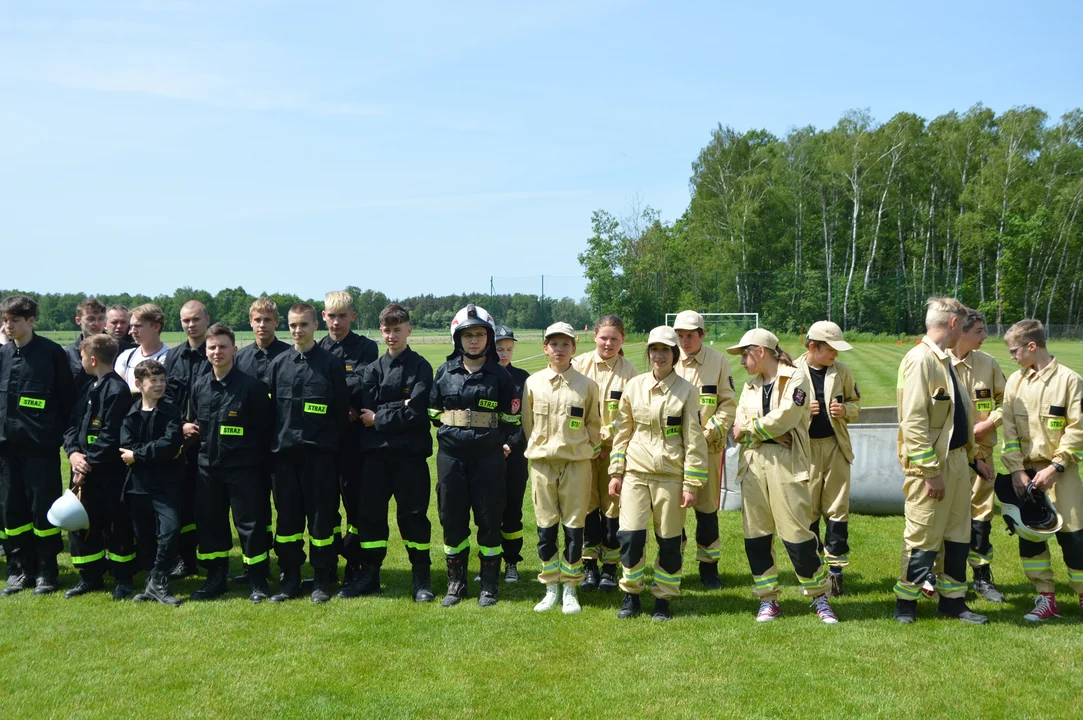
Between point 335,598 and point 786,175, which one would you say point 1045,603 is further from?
point 786,175

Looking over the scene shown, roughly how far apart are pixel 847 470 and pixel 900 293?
125 ft

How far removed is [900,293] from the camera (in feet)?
134

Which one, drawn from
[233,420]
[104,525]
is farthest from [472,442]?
[104,525]

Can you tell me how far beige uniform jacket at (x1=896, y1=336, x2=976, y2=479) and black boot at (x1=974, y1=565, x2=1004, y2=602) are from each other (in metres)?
1.50

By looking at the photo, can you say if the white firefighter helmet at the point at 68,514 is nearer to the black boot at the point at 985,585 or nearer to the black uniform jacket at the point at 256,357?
the black uniform jacket at the point at 256,357

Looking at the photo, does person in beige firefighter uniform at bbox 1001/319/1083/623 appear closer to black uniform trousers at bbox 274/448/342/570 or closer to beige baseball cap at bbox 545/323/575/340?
beige baseball cap at bbox 545/323/575/340

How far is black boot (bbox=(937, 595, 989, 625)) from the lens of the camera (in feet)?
18.5

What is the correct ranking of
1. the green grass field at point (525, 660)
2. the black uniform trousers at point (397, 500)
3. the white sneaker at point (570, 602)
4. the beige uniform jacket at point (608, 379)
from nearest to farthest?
1. the green grass field at point (525, 660)
2. the white sneaker at point (570, 602)
3. the black uniform trousers at point (397, 500)
4. the beige uniform jacket at point (608, 379)

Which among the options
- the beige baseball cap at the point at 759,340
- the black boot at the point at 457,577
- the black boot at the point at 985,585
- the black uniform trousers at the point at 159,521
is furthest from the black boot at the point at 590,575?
the black uniform trousers at the point at 159,521

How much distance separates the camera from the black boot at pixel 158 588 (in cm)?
625

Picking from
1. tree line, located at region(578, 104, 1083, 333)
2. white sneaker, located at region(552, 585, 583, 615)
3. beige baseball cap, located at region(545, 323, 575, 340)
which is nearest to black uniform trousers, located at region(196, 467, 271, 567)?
white sneaker, located at region(552, 585, 583, 615)

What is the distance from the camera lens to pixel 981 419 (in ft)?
21.6

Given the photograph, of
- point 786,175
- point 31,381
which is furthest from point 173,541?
point 786,175

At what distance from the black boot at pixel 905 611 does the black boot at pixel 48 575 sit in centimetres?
671
